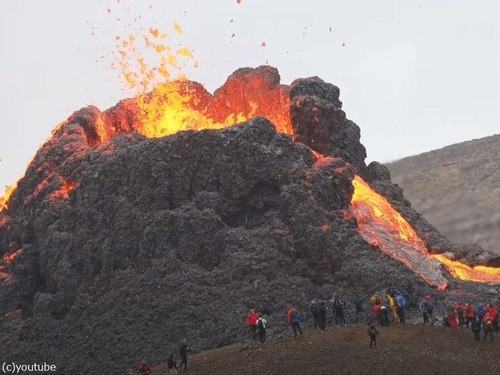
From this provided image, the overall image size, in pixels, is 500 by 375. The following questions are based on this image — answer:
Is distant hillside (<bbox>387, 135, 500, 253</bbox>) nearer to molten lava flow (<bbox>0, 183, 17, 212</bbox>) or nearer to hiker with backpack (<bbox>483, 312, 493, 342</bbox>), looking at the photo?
hiker with backpack (<bbox>483, 312, 493, 342</bbox>)

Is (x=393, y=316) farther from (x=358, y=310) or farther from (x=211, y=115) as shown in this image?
(x=211, y=115)

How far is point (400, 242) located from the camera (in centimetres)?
5934

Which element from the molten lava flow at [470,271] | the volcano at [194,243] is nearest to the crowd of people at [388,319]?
the volcano at [194,243]

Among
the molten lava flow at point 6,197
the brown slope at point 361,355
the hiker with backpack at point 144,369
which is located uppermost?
the molten lava flow at point 6,197

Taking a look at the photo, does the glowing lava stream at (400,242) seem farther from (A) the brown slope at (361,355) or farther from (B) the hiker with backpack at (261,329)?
(B) the hiker with backpack at (261,329)

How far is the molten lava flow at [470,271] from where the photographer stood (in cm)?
5864

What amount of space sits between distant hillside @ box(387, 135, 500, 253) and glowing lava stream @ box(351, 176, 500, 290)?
38.7m

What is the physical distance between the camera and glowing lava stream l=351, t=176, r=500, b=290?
182 feet

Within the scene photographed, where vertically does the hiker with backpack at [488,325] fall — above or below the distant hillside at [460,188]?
below

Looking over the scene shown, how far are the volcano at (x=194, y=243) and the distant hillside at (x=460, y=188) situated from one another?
1825 inches

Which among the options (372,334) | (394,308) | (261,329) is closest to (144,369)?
(261,329)

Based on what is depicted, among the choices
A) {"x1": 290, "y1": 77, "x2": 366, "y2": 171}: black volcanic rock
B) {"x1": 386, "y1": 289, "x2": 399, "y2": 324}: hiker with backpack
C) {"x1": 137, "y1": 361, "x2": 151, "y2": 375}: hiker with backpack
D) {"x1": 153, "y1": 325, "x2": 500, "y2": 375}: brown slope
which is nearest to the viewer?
{"x1": 153, "y1": 325, "x2": 500, "y2": 375}: brown slope

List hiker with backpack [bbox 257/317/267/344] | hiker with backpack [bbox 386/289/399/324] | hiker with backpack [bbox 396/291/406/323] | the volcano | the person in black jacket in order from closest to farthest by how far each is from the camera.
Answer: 1. the person in black jacket
2. hiker with backpack [bbox 257/317/267/344]
3. hiker with backpack [bbox 396/291/406/323]
4. hiker with backpack [bbox 386/289/399/324]
5. the volcano

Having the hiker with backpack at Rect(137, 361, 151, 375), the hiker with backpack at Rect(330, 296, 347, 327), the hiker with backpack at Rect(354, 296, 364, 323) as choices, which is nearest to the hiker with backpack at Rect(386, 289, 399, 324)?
the hiker with backpack at Rect(354, 296, 364, 323)
